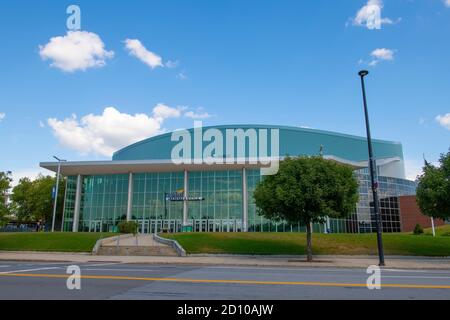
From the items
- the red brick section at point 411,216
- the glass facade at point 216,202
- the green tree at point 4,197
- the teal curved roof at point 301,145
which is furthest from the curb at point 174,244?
the red brick section at point 411,216

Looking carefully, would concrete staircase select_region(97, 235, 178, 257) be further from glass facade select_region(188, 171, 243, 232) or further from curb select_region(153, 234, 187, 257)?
glass facade select_region(188, 171, 243, 232)

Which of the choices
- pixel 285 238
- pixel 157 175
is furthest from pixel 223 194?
pixel 285 238

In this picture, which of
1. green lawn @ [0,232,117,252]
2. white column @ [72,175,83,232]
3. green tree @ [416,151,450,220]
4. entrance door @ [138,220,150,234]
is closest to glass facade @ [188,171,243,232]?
entrance door @ [138,220,150,234]

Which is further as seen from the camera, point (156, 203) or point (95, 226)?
point (95, 226)

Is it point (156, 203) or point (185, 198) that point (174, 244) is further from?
point (156, 203)

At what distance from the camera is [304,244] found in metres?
29.0

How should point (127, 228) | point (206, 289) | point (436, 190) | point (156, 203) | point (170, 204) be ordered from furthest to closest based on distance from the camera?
1. point (156, 203)
2. point (170, 204)
3. point (127, 228)
4. point (436, 190)
5. point (206, 289)

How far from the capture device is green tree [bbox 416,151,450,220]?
23094 mm

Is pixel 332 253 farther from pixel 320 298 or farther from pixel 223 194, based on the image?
pixel 223 194

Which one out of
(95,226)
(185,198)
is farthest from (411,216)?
(95,226)

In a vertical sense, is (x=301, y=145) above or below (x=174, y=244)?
above

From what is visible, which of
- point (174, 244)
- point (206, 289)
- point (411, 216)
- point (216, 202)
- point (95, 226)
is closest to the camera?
point (206, 289)

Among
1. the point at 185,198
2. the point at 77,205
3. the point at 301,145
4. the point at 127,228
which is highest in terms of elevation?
the point at 301,145

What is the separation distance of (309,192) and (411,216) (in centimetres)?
5390
